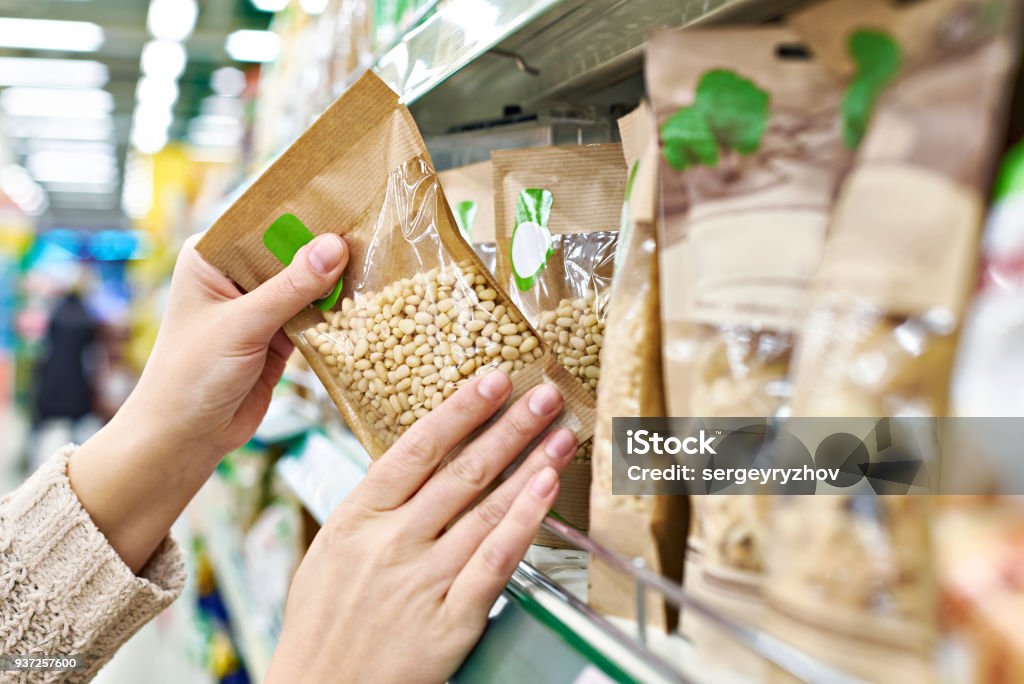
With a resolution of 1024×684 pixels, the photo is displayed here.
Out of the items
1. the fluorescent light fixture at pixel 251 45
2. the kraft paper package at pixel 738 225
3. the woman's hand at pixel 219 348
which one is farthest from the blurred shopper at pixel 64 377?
the kraft paper package at pixel 738 225

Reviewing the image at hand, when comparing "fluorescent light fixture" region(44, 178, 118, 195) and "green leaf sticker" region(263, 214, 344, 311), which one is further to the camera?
"fluorescent light fixture" region(44, 178, 118, 195)

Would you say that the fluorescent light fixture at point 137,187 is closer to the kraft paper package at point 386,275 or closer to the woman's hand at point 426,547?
the kraft paper package at point 386,275

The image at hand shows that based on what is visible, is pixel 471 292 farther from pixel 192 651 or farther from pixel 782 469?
pixel 192 651

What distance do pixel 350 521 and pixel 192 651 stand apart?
2741 millimetres

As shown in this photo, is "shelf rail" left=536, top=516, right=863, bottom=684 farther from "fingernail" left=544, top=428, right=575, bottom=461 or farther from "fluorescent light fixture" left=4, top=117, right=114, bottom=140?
"fluorescent light fixture" left=4, top=117, right=114, bottom=140

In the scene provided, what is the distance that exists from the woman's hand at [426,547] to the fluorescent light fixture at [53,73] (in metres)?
7.60

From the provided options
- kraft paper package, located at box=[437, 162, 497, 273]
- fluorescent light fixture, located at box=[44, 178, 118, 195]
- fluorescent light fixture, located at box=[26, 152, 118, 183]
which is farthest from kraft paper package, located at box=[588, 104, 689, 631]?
fluorescent light fixture, located at box=[44, 178, 118, 195]

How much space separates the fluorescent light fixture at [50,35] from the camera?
5949 millimetres

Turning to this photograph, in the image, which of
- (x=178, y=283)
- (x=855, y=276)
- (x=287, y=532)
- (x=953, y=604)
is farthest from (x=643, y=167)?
(x=287, y=532)

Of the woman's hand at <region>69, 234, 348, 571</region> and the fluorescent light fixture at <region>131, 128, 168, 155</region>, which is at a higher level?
the fluorescent light fixture at <region>131, 128, 168, 155</region>

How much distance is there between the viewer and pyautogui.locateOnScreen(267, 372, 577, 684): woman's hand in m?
0.66

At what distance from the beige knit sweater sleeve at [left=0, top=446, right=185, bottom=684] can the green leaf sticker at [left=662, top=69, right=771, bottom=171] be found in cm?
94

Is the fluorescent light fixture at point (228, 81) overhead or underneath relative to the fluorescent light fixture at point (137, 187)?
overhead

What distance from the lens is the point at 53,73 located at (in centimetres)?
739
